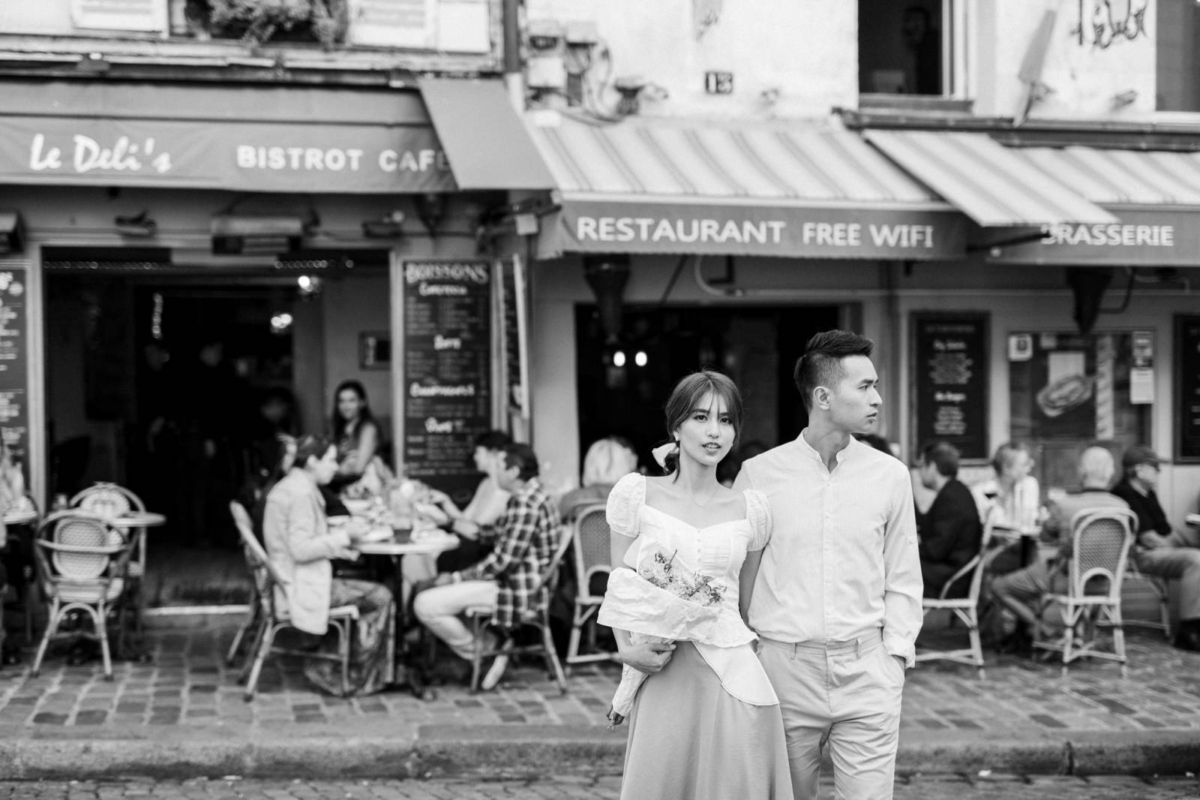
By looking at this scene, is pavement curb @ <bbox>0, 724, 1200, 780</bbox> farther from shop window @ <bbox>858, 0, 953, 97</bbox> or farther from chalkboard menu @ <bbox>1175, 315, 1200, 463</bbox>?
shop window @ <bbox>858, 0, 953, 97</bbox>

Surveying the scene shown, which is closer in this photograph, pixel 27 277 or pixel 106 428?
pixel 27 277

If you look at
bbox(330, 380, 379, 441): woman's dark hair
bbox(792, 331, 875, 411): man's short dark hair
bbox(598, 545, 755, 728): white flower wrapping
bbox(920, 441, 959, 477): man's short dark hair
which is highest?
bbox(792, 331, 875, 411): man's short dark hair

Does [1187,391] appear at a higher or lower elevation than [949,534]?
higher

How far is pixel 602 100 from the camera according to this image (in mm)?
9773

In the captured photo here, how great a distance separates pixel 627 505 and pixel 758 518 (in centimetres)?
40


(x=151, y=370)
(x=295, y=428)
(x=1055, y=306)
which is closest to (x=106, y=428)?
(x=151, y=370)

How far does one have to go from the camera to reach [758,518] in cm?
416

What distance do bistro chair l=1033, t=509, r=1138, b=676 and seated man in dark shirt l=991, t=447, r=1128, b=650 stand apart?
0.27 feet

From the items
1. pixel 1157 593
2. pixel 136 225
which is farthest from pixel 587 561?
pixel 1157 593

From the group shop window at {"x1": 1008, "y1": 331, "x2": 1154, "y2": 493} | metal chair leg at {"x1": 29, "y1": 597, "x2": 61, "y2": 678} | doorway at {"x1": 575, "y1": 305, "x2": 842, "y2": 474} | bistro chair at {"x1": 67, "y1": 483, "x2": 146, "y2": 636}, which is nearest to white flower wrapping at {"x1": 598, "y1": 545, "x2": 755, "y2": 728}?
metal chair leg at {"x1": 29, "y1": 597, "x2": 61, "y2": 678}

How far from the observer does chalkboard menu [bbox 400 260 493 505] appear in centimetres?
970

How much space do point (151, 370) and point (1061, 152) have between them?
881 centimetres

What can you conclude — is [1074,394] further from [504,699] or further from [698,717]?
[698,717]

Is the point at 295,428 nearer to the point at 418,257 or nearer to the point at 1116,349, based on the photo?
the point at 418,257
